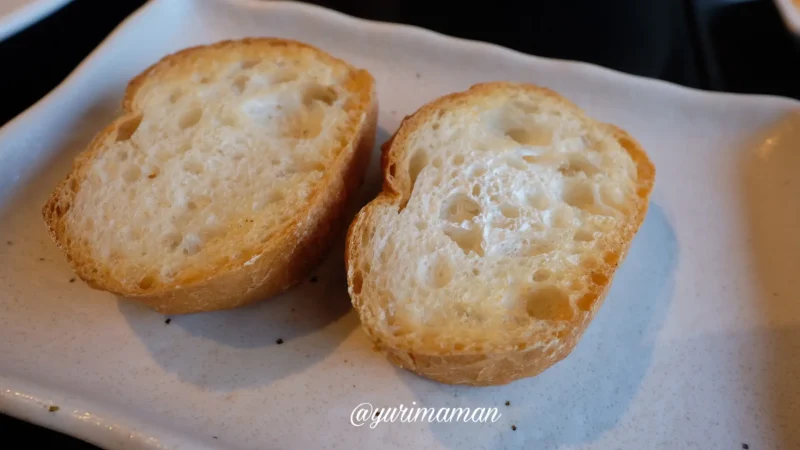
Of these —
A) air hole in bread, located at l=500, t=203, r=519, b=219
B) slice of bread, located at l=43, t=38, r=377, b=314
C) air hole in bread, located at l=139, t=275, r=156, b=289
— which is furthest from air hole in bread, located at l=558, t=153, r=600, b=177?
air hole in bread, located at l=139, t=275, r=156, b=289

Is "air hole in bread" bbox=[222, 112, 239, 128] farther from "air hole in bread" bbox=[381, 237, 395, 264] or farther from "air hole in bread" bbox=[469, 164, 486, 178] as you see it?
"air hole in bread" bbox=[469, 164, 486, 178]

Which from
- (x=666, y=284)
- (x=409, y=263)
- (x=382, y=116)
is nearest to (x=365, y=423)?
(x=409, y=263)

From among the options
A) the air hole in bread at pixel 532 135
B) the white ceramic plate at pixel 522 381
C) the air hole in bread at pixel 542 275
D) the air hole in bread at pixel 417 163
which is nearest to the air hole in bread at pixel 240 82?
the white ceramic plate at pixel 522 381

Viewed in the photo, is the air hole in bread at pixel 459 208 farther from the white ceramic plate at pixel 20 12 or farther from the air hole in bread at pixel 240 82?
the white ceramic plate at pixel 20 12

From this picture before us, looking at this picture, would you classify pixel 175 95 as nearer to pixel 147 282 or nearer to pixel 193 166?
pixel 193 166

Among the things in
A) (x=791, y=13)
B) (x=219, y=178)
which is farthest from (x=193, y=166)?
(x=791, y=13)
